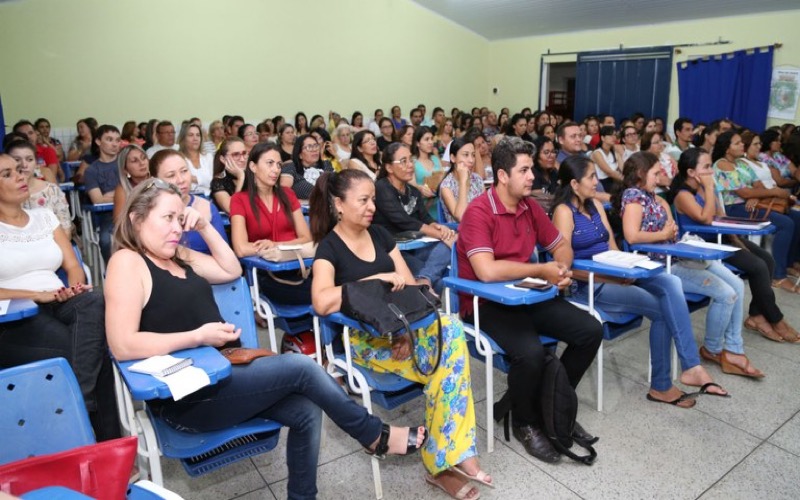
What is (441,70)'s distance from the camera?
36.9ft

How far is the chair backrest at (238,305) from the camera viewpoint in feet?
6.77

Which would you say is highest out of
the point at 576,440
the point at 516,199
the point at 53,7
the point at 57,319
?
the point at 53,7

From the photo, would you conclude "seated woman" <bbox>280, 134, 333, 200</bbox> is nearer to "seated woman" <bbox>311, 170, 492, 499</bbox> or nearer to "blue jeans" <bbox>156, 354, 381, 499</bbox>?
"seated woman" <bbox>311, 170, 492, 499</bbox>

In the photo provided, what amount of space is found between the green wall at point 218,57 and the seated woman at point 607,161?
17.3 ft

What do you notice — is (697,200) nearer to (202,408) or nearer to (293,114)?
(202,408)

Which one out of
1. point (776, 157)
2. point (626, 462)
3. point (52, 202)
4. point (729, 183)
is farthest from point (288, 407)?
point (776, 157)

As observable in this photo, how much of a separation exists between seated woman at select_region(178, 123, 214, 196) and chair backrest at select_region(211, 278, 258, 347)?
290cm

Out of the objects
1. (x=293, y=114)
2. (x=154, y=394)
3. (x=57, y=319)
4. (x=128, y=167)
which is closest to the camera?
(x=154, y=394)

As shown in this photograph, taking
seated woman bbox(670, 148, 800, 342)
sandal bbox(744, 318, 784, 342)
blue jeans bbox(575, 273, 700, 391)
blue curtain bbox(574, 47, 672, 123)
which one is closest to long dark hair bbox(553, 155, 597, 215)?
blue jeans bbox(575, 273, 700, 391)

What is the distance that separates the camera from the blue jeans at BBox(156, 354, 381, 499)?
161 cm

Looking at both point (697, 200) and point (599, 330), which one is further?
point (697, 200)

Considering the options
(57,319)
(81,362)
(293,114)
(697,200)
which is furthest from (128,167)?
(293,114)

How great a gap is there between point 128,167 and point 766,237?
191 inches

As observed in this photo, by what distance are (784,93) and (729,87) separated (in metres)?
0.71
